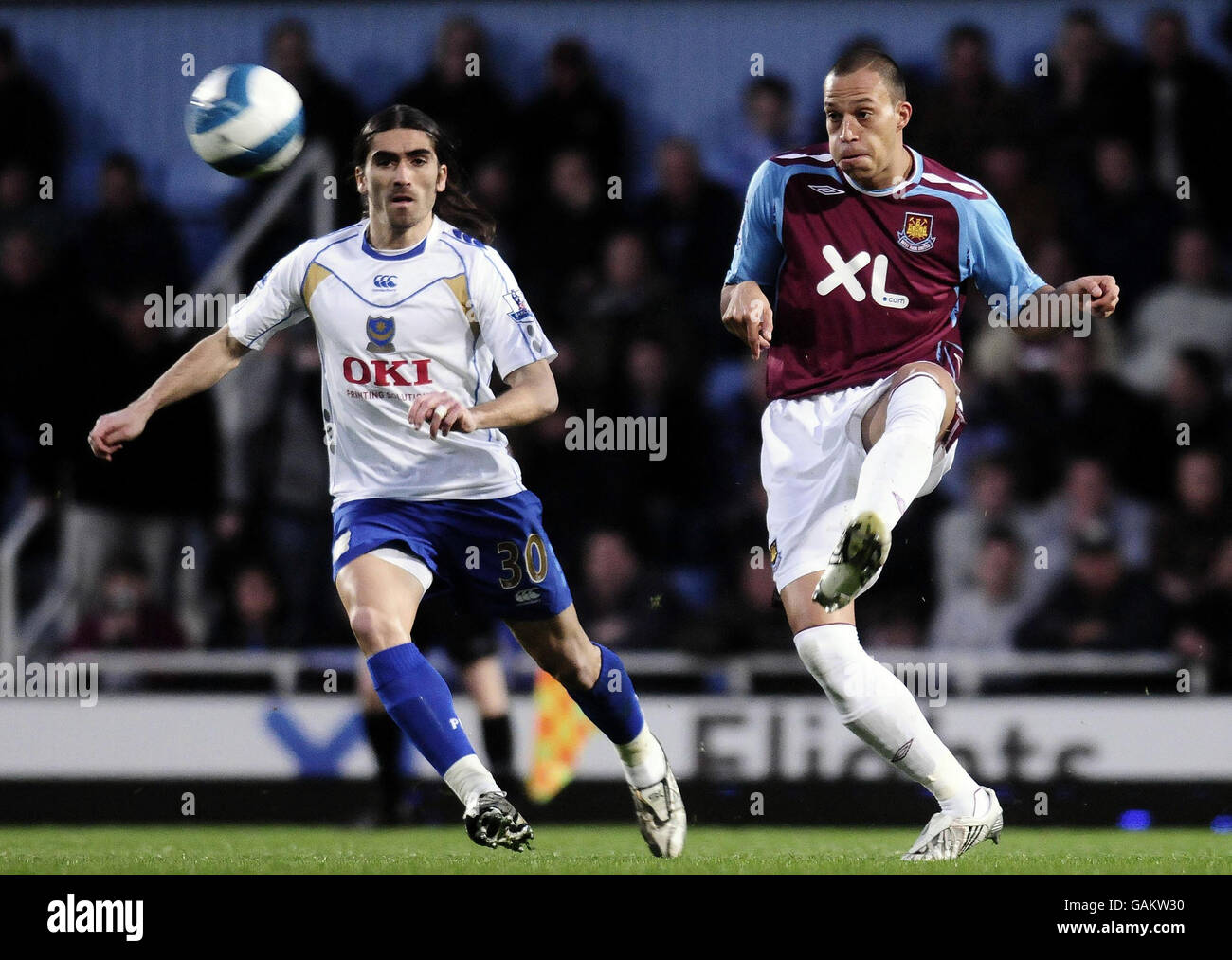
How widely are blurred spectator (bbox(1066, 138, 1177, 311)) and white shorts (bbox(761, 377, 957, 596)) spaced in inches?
198

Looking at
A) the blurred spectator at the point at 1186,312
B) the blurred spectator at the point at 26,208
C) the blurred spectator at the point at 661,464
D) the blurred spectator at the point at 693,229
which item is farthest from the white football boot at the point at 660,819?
the blurred spectator at the point at 26,208

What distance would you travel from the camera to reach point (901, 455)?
5.52 meters

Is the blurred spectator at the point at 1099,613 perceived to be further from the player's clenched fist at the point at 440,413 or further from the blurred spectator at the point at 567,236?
the player's clenched fist at the point at 440,413

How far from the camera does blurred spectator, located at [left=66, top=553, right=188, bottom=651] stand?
31.8 feet

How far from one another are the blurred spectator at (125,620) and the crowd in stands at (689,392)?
0.05 feet

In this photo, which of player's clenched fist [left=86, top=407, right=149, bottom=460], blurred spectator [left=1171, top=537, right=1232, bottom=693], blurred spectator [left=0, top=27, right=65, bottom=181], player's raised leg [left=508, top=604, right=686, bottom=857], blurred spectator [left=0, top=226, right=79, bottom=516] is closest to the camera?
player's clenched fist [left=86, top=407, right=149, bottom=460]

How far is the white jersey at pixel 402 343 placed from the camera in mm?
6020

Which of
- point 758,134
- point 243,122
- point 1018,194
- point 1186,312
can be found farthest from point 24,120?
point 1186,312

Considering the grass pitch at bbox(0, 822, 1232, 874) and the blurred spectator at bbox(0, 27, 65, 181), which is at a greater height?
the blurred spectator at bbox(0, 27, 65, 181)

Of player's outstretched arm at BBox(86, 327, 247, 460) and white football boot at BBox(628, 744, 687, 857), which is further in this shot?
white football boot at BBox(628, 744, 687, 857)

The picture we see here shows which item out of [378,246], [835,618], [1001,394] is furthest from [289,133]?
[1001,394]

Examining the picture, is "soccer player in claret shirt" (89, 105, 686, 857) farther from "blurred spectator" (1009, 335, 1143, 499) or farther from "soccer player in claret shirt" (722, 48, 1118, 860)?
"blurred spectator" (1009, 335, 1143, 499)

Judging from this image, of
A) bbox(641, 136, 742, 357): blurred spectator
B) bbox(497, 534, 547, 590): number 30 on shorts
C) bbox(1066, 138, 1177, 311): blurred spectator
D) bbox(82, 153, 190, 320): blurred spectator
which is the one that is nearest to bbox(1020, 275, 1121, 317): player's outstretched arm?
→ bbox(497, 534, 547, 590): number 30 on shorts

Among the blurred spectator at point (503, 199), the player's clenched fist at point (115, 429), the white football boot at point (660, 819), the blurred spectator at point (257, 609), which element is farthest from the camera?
the blurred spectator at point (503, 199)
